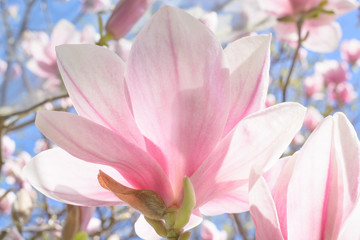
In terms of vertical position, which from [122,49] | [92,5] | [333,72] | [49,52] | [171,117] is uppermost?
[171,117]

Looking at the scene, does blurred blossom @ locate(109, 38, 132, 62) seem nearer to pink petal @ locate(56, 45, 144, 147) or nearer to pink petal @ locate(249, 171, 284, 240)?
pink petal @ locate(56, 45, 144, 147)

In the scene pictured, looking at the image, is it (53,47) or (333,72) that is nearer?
(53,47)

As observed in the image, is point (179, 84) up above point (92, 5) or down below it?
above

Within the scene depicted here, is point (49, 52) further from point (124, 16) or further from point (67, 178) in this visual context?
point (67, 178)

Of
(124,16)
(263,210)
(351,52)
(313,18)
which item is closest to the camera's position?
(263,210)

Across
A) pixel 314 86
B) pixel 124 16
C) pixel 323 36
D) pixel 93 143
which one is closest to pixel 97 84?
pixel 93 143

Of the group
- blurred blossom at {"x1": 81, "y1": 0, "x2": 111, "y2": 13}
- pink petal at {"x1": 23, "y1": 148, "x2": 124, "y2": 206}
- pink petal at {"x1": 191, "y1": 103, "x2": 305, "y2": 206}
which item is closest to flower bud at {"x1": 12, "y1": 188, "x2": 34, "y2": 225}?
pink petal at {"x1": 23, "y1": 148, "x2": 124, "y2": 206}

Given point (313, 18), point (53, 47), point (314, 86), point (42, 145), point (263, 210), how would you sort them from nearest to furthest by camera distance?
point (263, 210) → point (313, 18) → point (53, 47) → point (42, 145) → point (314, 86)

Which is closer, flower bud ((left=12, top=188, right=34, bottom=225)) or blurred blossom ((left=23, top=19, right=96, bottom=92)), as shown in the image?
flower bud ((left=12, top=188, right=34, bottom=225))
